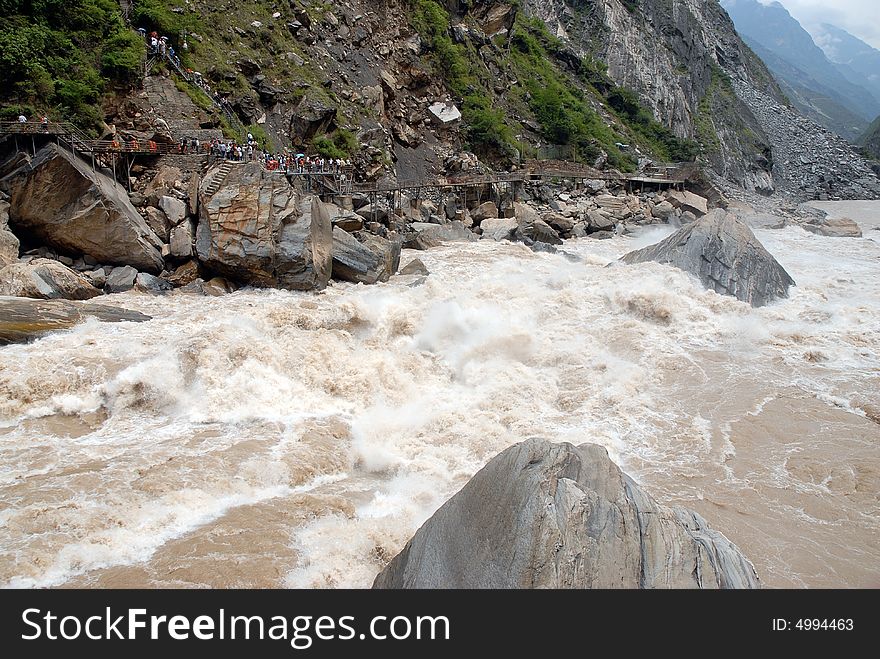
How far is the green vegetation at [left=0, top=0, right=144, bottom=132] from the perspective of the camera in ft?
67.0

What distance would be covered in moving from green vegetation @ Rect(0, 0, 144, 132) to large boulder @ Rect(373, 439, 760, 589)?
2178cm

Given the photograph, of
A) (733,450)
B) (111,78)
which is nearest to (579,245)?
(733,450)

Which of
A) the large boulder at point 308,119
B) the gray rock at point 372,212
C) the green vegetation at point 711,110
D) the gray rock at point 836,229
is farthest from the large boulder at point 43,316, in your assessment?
the green vegetation at point 711,110

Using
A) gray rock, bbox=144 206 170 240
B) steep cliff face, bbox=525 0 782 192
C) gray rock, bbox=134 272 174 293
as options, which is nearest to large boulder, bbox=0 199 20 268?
gray rock, bbox=134 272 174 293

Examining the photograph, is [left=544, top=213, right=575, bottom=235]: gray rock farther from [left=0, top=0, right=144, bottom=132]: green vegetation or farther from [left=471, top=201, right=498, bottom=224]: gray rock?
[left=0, top=0, right=144, bottom=132]: green vegetation

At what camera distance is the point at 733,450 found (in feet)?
35.5

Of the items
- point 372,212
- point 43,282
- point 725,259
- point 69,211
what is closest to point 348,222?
point 372,212

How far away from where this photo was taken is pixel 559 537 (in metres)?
5.27

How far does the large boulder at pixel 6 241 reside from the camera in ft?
54.5

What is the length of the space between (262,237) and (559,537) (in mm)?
A: 15509

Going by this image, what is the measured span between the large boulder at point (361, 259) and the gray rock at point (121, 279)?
20.5 ft

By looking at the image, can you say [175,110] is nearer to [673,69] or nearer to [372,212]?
[372,212]

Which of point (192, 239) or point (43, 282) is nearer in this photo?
point (43, 282)

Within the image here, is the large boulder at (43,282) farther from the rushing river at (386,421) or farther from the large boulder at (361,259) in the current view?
the large boulder at (361,259)
